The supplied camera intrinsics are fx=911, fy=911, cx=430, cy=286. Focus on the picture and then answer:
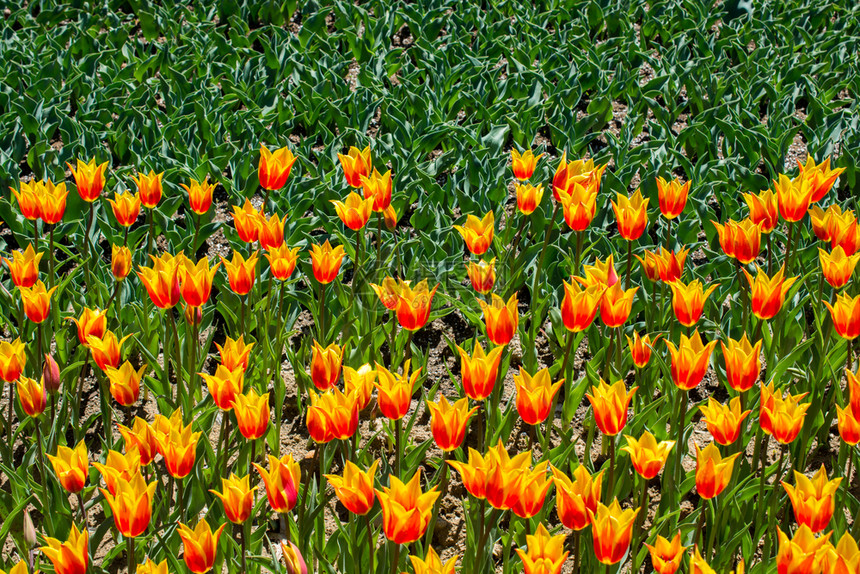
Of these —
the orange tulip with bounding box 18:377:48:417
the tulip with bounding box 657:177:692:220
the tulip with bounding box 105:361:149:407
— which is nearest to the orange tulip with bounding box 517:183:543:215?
the tulip with bounding box 657:177:692:220

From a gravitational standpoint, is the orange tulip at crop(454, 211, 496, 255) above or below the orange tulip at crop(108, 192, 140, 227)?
above

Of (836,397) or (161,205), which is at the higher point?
(836,397)

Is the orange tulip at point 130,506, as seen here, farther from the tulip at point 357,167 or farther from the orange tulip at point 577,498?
the tulip at point 357,167

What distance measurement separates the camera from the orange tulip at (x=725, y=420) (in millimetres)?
2025

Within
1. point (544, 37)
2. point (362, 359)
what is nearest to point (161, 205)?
point (362, 359)

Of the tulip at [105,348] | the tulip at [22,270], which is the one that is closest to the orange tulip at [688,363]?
the tulip at [105,348]

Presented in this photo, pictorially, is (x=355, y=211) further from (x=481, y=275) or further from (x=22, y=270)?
(x=22, y=270)

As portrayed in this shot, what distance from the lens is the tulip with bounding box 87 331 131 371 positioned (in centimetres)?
241

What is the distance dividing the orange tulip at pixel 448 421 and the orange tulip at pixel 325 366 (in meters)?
0.39

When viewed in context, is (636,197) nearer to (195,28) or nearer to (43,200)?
(43,200)

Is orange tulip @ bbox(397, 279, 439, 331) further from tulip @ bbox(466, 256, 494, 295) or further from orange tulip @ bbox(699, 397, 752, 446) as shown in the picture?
→ orange tulip @ bbox(699, 397, 752, 446)

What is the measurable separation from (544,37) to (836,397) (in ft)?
11.1

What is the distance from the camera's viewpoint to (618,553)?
1.78 meters

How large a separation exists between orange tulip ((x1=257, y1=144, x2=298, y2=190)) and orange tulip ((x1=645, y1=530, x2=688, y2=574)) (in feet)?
5.85
